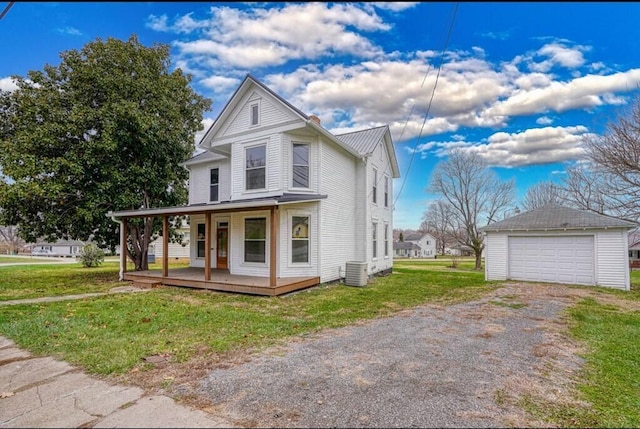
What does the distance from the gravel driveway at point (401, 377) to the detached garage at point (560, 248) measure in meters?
8.80

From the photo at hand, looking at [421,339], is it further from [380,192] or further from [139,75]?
[139,75]

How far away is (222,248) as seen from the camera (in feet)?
46.3

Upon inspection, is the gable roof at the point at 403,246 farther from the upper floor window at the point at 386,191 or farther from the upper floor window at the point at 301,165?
the upper floor window at the point at 301,165

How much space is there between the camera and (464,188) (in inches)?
1031

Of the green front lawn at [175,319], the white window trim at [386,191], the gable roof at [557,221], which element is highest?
the white window trim at [386,191]

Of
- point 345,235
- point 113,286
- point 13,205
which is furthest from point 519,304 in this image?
point 13,205

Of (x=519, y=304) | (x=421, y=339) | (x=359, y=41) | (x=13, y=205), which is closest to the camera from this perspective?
(x=421, y=339)

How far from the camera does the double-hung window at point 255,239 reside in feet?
38.2

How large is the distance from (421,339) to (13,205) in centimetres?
1594

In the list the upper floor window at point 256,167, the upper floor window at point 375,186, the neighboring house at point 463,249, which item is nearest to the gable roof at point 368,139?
the upper floor window at point 375,186

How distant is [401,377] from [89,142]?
49.2 feet

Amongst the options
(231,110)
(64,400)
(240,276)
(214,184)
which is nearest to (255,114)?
(231,110)

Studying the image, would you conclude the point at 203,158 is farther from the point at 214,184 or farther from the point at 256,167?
the point at 256,167

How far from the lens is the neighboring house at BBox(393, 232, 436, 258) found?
7231 cm
